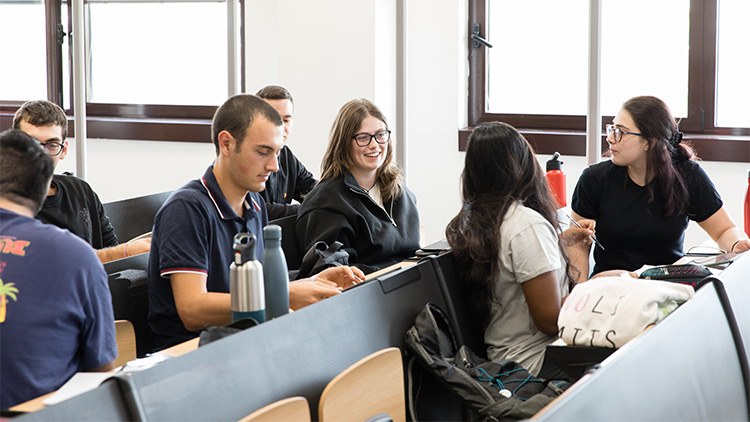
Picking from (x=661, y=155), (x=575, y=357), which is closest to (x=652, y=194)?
(x=661, y=155)

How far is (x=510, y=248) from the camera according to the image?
2.61 m

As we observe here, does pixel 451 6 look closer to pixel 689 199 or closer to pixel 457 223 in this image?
pixel 689 199

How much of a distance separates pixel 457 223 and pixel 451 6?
2754mm

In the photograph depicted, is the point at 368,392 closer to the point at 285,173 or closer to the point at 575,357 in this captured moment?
the point at 575,357

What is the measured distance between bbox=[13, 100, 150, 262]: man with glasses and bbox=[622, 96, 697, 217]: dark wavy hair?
1.79 metres

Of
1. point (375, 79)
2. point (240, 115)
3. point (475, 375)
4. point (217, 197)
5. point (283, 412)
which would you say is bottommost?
point (475, 375)

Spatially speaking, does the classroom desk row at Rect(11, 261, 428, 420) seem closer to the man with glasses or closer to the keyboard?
the keyboard

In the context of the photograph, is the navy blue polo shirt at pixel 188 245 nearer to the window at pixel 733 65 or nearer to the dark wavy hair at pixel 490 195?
the dark wavy hair at pixel 490 195

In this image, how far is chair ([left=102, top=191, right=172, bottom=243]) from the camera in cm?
366

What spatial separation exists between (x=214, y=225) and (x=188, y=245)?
0.35ft

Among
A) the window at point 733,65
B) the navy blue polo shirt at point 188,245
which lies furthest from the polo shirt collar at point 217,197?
the window at point 733,65

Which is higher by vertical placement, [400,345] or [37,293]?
[37,293]

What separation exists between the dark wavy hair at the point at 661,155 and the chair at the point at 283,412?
6.66 feet

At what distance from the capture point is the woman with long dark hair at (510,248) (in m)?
2.58
